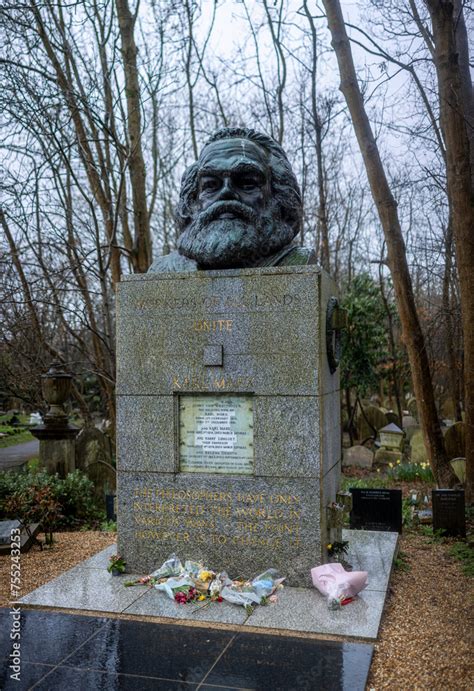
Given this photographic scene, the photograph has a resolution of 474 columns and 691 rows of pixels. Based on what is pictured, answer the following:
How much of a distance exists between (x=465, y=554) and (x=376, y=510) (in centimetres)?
121

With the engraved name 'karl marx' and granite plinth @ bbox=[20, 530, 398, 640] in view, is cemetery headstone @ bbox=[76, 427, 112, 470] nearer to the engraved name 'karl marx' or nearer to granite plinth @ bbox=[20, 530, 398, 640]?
granite plinth @ bbox=[20, 530, 398, 640]

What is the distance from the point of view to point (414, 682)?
376cm

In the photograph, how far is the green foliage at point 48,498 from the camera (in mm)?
7703

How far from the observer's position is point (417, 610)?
4992mm

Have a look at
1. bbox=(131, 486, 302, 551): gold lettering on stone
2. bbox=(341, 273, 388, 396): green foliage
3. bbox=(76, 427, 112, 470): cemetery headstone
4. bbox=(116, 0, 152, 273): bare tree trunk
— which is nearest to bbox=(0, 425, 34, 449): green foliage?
bbox=(341, 273, 388, 396): green foliage

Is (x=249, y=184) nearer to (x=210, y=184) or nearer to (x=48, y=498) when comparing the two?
(x=210, y=184)

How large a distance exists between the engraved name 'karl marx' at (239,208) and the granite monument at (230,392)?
1 cm

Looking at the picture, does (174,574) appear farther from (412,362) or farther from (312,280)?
(412,362)

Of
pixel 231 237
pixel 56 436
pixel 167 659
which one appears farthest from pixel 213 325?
pixel 56 436

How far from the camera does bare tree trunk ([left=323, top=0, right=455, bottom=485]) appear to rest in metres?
10.5

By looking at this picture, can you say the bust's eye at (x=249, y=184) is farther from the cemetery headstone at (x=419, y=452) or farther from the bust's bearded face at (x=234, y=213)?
the cemetery headstone at (x=419, y=452)

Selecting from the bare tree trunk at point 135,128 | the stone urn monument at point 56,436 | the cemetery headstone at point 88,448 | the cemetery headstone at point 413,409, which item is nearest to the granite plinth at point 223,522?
the stone urn monument at point 56,436

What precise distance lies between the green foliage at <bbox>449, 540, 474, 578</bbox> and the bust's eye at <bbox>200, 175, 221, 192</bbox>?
13.8ft

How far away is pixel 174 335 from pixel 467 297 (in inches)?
215
